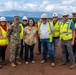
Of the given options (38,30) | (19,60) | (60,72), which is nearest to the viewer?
(60,72)

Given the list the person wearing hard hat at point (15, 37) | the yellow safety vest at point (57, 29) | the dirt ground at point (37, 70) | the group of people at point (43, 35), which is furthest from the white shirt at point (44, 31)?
the dirt ground at point (37, 70)

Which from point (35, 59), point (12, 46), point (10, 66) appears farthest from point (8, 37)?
Result: point (35, 59)

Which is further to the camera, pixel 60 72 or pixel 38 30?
pixel 38 30

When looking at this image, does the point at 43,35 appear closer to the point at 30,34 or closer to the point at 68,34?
the point at 30,34

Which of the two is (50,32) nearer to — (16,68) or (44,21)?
(44,21)

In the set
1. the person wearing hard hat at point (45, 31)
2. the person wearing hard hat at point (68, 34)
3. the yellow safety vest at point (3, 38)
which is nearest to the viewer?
the person wearing hard hat at point (68, 34)

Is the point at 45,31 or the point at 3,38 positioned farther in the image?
the point at 3,38

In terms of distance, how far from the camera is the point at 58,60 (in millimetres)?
9328

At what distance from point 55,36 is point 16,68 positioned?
1849 millimetres

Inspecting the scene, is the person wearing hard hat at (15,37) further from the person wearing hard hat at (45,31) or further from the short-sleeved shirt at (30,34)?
the person wearing hard hat at (45,31)

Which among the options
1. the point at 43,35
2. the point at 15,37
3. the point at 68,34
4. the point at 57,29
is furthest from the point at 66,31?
the point at 15,37

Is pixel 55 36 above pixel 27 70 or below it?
above

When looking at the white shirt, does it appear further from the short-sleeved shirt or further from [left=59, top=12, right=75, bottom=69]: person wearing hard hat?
[left=59, top=12, right=75, bottom=69]: person wearing hard hat

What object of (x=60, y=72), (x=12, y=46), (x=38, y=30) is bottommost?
(x=60, y=72)
